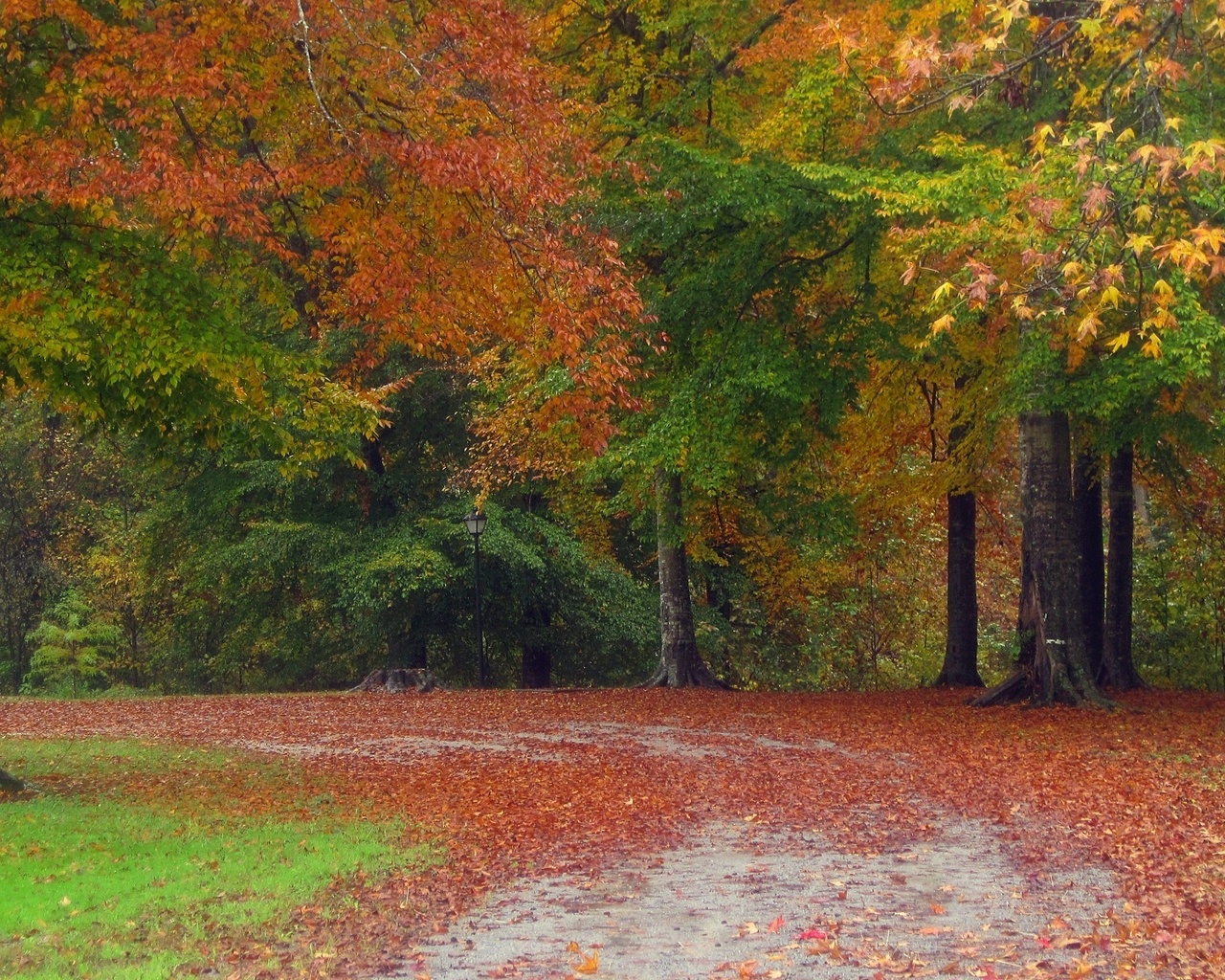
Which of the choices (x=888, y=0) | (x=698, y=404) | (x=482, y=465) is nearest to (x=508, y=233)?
(x=698, y=404)

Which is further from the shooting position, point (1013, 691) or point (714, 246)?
point (1013, 691)

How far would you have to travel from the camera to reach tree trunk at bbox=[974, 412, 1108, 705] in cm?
1709

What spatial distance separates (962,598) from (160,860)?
17.6 metres

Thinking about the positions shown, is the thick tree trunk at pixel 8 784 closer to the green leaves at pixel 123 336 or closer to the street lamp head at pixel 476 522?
the green leaves at pixel 123 336

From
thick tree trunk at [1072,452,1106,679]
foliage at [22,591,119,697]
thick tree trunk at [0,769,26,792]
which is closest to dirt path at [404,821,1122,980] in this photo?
thick tree trunk at [0,769,26,792]

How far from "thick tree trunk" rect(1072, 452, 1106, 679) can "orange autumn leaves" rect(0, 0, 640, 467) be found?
10.9 metres

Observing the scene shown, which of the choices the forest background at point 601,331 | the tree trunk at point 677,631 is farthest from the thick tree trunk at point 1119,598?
the tree trunk at point 677,631

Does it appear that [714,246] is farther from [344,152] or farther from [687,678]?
[687,678]

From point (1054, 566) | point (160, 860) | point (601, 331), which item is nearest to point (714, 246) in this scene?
point (601, 331)

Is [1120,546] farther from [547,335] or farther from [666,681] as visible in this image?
[547,335]

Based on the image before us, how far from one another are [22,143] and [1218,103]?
1184cm

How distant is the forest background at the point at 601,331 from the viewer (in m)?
9.88

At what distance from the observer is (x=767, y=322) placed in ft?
55.4

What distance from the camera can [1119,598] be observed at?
21125mm
